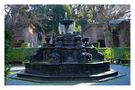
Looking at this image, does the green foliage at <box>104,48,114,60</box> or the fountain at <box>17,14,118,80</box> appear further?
the green foliage at <box>104,48,114,60</box>

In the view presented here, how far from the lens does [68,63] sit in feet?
34.9

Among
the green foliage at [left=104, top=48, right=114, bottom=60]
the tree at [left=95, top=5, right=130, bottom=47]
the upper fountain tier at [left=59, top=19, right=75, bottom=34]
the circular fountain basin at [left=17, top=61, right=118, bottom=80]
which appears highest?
the tree at [left=95, top=5, right=130, bottom=47]

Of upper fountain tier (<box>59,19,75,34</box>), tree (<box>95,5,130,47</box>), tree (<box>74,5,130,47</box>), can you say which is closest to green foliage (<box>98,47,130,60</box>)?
tree (<box>74,5,130,47</box>)

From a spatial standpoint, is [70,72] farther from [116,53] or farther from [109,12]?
[109,12]

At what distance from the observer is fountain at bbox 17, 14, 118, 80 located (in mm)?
10430

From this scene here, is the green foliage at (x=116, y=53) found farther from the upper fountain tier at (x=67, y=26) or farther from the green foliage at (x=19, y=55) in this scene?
the upper fountain tier at (x=67, y=26)

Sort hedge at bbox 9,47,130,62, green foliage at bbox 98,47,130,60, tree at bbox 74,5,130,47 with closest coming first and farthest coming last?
hedge at bbox 9,47,130,62, green foliage at bbox 98,47,130,60, tree at bbox 74,5,130,47

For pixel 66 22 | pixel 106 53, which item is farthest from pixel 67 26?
pixel 106 53

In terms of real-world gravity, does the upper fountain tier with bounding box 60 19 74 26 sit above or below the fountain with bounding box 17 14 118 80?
above

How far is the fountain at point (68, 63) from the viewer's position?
10.4 meters

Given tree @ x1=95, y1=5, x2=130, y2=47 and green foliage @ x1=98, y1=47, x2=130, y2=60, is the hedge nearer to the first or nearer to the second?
green foliage @ x1=98, y1=47, x2=130, y2=60

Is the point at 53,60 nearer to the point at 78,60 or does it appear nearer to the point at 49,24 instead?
the point at 78,60
